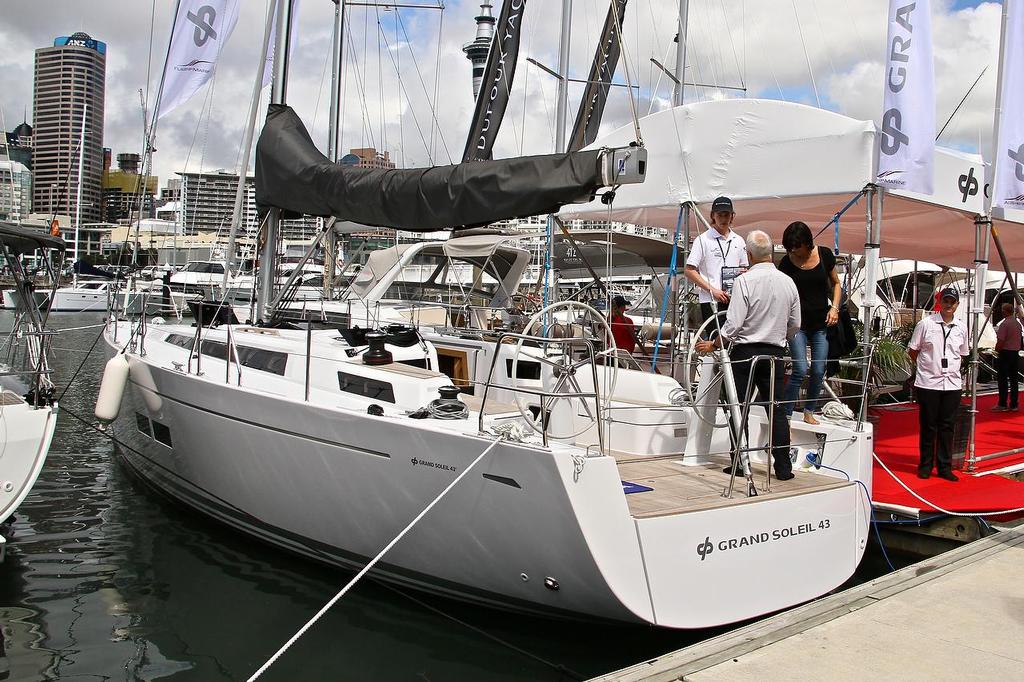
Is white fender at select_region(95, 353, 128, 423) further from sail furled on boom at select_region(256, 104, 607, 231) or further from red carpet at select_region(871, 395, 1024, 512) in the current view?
red carpet at select_region(871, 395, 1024, 512)

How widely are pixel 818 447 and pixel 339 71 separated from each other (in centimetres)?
1011

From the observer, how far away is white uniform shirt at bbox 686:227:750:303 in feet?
21.7

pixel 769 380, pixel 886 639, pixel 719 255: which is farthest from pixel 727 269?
pixel 886 639

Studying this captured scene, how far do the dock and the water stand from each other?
1135mm

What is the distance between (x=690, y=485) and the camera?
17.8 feet

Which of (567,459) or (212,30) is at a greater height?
(212,30)

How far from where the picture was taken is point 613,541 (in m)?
4.55

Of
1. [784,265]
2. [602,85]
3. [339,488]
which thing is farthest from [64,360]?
[784,265]

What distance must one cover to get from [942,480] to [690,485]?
10.8 feet

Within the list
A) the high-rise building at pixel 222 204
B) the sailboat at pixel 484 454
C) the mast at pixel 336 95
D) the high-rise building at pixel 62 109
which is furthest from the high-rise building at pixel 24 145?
the sailboat at pixel 484 454

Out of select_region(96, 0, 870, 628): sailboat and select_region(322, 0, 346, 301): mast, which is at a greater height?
select_region(322, 0, 346, 301): mast

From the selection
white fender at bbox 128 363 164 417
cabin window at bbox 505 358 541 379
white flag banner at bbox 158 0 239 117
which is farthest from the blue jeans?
white flag banner at bbox 158 0 239 117

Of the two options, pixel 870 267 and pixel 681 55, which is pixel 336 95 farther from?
pixel 870 267

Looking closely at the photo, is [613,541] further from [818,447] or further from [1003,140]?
[1003,140]
